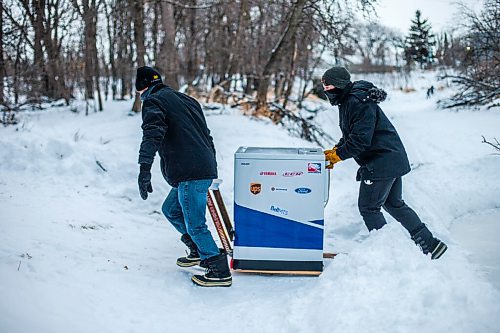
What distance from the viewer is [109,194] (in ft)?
20.4

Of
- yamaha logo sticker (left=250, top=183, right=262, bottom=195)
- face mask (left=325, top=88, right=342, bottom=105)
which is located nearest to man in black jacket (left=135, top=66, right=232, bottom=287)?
yamaha logo sticker (left=250, top=183, right=262, bottom=195)

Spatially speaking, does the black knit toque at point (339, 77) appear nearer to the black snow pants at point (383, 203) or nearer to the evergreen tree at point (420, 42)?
the black snow pants at point (383, 203)

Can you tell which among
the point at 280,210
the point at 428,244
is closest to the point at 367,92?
the point at 280,210

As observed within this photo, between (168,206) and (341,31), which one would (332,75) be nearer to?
(168,206)

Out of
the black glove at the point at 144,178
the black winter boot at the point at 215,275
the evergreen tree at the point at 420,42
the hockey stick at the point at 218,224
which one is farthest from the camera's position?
the evergreen tree at the point at 420,42

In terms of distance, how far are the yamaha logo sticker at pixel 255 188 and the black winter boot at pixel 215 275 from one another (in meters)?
0.61

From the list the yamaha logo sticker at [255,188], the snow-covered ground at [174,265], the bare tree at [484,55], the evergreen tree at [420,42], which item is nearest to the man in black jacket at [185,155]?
the snow-covered ground at [174,265]

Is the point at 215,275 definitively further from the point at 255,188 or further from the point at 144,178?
the point at 144,178

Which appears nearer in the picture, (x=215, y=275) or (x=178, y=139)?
(x=178, y=139)

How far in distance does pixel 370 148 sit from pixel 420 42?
62651 millimetres

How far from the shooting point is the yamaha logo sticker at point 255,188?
420 cm

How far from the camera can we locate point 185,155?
12.6ft

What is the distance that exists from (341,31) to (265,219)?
10.5 meters

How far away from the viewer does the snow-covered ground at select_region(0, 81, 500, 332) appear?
3.05 m
